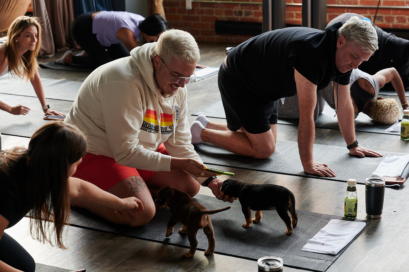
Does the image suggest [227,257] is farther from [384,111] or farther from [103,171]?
[384,111]

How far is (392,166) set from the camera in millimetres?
3055

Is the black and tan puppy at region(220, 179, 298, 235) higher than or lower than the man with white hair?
lower

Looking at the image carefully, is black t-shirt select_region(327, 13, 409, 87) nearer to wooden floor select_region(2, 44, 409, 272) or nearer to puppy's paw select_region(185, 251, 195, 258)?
wooden floor select_region(2, 44, 409, 272)

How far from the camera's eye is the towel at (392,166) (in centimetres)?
295

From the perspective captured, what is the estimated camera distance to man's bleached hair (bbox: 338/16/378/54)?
2.63 metres

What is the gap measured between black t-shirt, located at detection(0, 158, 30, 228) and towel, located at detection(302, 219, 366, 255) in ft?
3.90

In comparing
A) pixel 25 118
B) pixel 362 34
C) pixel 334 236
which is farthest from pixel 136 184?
pixel 25 118

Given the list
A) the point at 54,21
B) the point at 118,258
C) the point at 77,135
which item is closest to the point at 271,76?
the point at 118,258

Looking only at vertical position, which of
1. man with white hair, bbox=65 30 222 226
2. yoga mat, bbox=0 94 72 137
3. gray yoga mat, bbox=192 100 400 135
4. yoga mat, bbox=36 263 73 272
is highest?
man with white hair, bbox=65 30 222 226

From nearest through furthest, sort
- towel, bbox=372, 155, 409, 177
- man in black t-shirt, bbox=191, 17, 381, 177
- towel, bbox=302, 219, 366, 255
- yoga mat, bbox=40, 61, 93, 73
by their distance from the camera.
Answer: towel, bbox=302, 219, 366, 255 → man in black t-shirt, bbox=191, 17, 381, 177 → towel, bbox=372, 155, 409, 177 → yoga mat, bbox=40, 61, 93, 73

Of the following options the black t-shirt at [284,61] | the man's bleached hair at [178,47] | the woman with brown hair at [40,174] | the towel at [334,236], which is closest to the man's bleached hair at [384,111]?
the black t-shirt at [284,61]

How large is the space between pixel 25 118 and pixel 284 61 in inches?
96.7

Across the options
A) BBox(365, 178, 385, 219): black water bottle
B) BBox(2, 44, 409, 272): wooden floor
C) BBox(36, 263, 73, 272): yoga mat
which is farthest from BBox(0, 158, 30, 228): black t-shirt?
BBox(365, 178, 385, 219): black water bottle

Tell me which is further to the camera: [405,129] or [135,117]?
[405,129]
